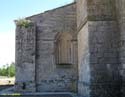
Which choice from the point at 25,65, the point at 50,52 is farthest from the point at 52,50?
the point at 25,65

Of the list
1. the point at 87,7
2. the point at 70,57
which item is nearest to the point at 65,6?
the point at 70,57

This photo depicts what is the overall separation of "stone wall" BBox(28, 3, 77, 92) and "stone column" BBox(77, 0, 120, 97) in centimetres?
553

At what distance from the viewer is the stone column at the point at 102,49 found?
10.9 m

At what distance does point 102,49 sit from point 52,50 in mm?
6199

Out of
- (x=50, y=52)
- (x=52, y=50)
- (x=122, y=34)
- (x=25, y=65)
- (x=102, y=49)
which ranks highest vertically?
(x=122, y=34)

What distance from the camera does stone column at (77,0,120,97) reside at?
1093 cm

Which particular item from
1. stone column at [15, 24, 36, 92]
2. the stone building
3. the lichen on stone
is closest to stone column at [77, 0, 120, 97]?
the stone building

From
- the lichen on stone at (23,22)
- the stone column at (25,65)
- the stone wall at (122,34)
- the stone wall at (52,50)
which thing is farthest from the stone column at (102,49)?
the lichen on stone at (23,22)

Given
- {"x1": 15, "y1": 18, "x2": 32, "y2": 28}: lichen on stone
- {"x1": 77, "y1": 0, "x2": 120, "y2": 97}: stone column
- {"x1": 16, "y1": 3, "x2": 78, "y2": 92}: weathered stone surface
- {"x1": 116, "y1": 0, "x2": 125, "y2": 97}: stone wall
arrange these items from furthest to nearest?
{"x1": 15, "y1": 18, "x2": 32, "y2": 28}: lichen on stone < {"x1": 16, "y1": 3, "x2": 78, "y2": 92}: weathered stone surface < {"x1": 77, "y1": 0, "x2": 120, "y2": 97}: stone column < {"x1": 116, "y1": 0, "x2": 125, "y2": 97}: stone wall

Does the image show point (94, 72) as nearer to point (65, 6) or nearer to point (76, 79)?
point (76, 79)

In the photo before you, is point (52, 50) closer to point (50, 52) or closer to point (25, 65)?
point (50, 52)

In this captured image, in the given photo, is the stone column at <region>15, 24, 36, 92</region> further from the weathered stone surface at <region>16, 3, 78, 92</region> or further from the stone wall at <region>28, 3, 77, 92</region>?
the stone wall at <region>28, 3, 77, 92</region>

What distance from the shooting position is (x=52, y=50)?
17.0 meters

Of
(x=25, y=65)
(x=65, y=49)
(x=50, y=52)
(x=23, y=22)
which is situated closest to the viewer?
(x=25, y=65)
